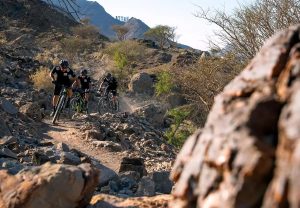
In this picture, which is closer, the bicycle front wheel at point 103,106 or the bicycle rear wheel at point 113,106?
the bicycle front wheel at point 103,106

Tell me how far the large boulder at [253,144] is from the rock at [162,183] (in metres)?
4.22

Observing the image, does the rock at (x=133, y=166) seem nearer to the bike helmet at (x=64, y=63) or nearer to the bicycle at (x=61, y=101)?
the bike helmet at (x=64, y=63)

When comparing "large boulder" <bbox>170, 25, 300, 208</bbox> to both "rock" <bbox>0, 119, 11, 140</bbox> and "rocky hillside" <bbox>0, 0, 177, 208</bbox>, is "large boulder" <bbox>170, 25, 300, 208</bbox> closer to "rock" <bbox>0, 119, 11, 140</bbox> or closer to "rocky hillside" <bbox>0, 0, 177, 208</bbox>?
"rocky hillside" <bbox>0, 0, 177, 208</bbox>

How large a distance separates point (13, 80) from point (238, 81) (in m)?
19.0

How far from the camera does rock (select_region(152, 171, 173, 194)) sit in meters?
7.08

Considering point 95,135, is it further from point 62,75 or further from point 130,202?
point 130,202

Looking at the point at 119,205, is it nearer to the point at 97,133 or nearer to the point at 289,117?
the point at 289,117

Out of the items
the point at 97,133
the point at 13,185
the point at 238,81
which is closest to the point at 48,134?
the point at 97,133

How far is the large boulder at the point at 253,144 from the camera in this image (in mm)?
2131

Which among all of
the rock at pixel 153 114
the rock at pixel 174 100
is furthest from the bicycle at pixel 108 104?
the rock at pixel 174 100

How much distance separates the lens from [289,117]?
2195 millimetres

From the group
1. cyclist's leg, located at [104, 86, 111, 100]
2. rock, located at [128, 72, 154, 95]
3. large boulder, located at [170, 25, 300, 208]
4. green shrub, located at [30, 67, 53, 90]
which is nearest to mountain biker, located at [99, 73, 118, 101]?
cyclist's leg, located at [104, 86, 111, 100]

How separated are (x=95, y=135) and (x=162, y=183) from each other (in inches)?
217

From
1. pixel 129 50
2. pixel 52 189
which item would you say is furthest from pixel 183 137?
pixel 129 50
